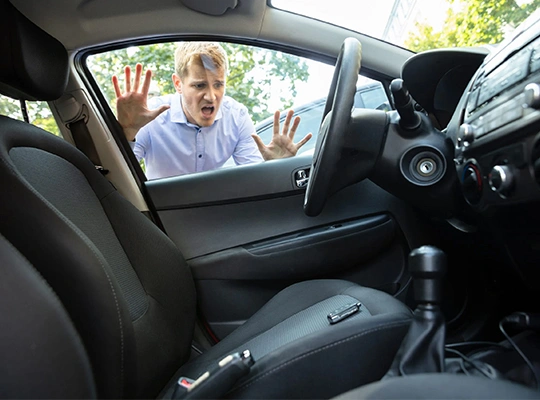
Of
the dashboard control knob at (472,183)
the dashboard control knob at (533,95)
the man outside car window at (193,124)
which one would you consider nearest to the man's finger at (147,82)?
the man outside car window at (193,124)

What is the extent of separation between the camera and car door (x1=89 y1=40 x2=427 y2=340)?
1352 mm

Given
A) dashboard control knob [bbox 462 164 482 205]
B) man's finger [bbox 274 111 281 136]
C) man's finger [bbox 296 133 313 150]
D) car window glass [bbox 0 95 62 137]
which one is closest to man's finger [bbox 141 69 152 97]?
car window glass [bbox 0 95 62 137]

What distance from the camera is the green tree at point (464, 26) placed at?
1224 mm

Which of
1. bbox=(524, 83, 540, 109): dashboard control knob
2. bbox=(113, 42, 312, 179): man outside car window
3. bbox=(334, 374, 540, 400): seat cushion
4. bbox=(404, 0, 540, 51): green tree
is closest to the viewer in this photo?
bbox=(334, 374, 540, 400): seat cushion

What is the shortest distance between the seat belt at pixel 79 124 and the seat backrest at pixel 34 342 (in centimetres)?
70

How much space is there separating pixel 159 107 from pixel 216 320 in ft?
2.43

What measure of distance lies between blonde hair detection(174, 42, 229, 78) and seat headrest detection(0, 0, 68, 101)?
1.37 feet

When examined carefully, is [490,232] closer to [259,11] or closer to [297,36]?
[297,36]

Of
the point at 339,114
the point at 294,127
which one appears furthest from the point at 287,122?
the point at 339,114

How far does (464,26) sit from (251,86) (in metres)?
0.68

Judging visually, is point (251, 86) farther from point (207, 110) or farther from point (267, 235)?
point (267, 235)

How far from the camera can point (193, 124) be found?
61.6 inches

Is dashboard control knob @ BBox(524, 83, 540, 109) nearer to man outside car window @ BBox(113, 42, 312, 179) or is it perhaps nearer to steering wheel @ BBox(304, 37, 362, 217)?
steering wheel @ BBox(304, 37, 362, 217)

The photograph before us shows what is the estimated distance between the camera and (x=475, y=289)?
123 centimetres
